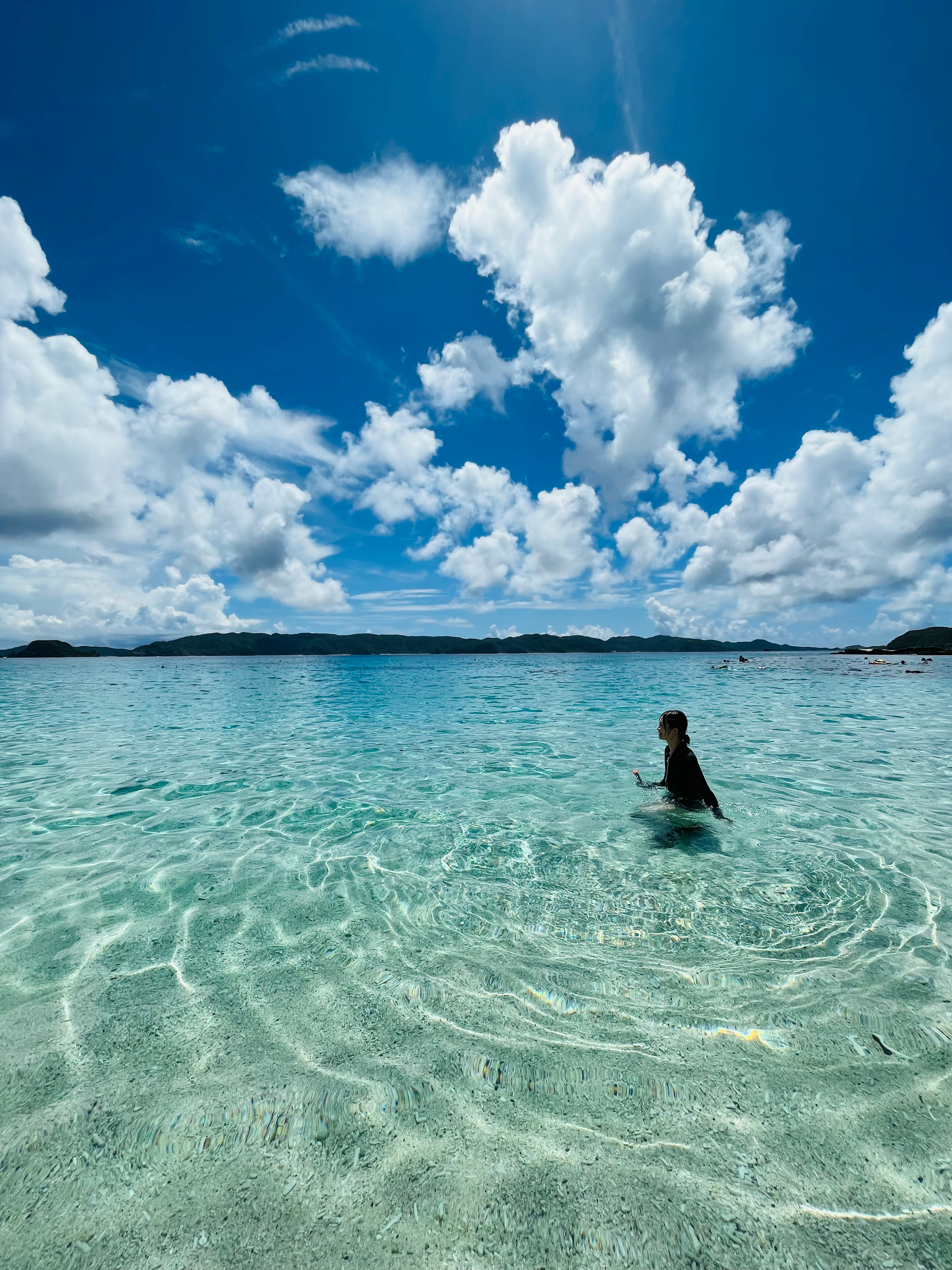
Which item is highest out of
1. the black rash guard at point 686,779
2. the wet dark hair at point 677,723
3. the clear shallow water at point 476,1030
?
the wet dark hair at point 677,723

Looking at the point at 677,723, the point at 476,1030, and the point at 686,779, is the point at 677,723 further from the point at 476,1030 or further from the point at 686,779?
the point at 476,1030

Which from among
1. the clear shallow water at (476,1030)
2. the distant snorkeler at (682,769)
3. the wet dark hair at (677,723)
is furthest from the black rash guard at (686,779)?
the clear shallow water at (476,1030)

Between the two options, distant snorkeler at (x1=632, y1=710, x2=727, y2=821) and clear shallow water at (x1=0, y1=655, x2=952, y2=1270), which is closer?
clear shallow water at (x1=0, y1=655, x2=952, y2=1270)

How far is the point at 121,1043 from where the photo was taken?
3.78 m

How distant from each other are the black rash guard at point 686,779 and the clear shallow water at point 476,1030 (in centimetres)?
41

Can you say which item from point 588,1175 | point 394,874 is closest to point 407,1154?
point 588,1175

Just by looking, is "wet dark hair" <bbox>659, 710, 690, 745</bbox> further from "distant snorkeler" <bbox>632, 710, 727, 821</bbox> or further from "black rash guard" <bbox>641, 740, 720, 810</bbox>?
"black rash guard" <bbox>641, 740, 720, 810</bbox>

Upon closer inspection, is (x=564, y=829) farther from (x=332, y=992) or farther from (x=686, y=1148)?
(x=686, y=1148)

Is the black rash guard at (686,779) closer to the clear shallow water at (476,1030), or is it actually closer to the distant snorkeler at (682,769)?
the distant snorkeler at (682,769)

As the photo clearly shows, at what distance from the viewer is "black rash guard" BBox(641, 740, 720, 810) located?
27.3 feet

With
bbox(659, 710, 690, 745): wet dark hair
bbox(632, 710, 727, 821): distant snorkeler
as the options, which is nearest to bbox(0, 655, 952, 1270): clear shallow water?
bbox(632, 710, 727, 821): distant snorkeler

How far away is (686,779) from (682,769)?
0.60ft

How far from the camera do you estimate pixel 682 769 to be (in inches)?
337

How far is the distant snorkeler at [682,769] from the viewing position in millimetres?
8266
